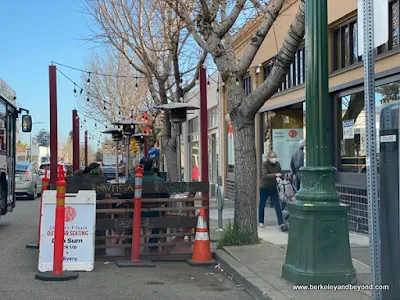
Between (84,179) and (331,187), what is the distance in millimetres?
4037

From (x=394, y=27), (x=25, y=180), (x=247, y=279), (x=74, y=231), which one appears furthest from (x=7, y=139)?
(x=394, y=27)

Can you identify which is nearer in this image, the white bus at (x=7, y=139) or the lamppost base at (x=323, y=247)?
the lamppost base at (x=323, y=247)

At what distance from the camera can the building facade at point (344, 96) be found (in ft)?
31.2

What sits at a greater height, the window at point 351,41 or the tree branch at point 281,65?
the window at point 351,41

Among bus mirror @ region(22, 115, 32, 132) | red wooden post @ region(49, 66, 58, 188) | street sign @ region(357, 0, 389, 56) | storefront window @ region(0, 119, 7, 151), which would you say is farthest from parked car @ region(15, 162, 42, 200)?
street sign @ region(357, 0, 389, 56)

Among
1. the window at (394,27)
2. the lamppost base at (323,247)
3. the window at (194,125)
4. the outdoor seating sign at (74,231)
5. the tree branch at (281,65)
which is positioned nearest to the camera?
the lamppost base at (323,247)

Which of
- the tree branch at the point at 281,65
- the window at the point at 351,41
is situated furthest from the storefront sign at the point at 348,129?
the tree branch at the point at 281,65

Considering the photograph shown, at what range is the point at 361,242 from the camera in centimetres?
917

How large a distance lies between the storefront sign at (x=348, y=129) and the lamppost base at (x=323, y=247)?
501 cm

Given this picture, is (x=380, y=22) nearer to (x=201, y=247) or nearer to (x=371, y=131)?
(x=371, y=131)

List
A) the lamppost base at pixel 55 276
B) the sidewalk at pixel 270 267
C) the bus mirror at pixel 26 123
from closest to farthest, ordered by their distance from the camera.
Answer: the sidewalk at pixel 270 267 < the lamppost base at pixel 55 276 < the bus mirror at pixel 26 123

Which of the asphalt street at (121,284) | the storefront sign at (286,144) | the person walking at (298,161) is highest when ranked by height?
the storefront sign at (286,144)

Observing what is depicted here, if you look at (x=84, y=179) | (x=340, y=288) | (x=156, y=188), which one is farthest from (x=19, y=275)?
(x=340, y=288)

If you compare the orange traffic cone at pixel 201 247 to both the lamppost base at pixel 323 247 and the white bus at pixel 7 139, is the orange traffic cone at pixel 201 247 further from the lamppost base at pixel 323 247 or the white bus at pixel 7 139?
the white bus at pixel 7 139
